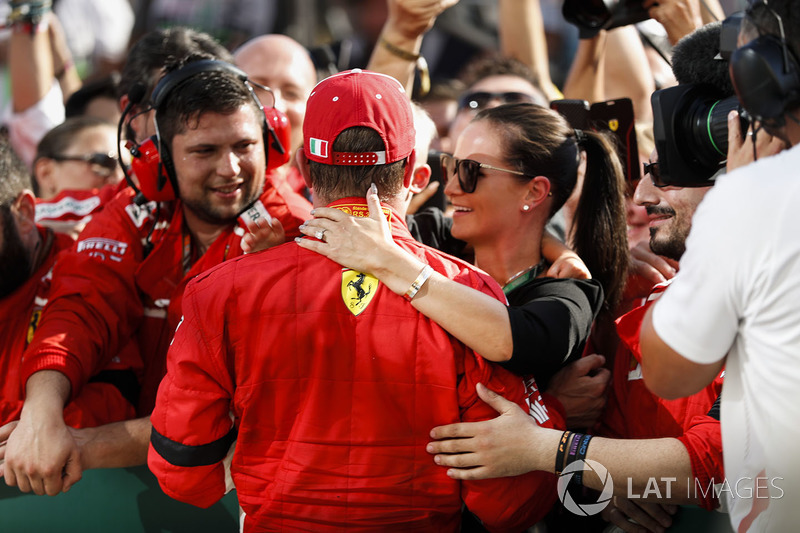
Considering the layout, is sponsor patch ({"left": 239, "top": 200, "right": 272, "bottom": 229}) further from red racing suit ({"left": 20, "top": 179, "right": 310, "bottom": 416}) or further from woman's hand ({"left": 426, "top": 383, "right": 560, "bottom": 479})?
woman's hand ({"left": 426, "top": 383, "right": 560, "bottom": 479})

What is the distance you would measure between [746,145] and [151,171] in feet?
6.50

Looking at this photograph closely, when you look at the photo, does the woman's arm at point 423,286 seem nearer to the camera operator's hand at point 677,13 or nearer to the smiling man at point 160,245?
the smiling man at point 160,245

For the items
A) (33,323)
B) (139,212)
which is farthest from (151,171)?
(33,323)

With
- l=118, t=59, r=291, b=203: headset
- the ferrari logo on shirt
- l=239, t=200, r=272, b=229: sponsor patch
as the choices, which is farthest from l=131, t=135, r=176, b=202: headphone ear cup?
the ferrari logo on shirt

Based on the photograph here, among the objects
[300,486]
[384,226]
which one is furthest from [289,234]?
[300,486]

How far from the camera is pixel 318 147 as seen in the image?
2.03 metres

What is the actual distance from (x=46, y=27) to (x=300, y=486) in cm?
403

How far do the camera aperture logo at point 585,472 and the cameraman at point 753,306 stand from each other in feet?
1.28

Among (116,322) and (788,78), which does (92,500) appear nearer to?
(116,322)

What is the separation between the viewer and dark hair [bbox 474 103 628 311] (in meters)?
2.66

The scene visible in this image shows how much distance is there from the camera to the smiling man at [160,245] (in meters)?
2.71

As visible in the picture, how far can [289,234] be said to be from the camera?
9.27ft

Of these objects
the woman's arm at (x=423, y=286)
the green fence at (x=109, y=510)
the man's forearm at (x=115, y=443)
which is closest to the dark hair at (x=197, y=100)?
the man's forearm at (x=115, y=443)

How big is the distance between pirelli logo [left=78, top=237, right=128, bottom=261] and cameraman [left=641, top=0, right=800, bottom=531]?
2.01m
